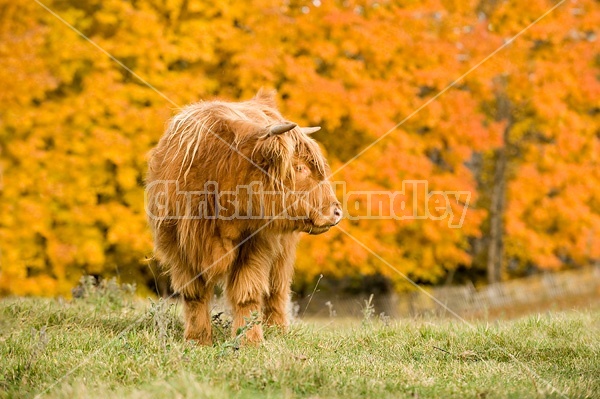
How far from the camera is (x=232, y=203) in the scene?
5.40m

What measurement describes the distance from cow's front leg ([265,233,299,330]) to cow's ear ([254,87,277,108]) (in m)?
1.36

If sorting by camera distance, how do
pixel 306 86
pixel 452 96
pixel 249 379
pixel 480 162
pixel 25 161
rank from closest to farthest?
pixel 249 379, pixel 25 161, pixel 306 86, pixel 452 96, pixel 480 162

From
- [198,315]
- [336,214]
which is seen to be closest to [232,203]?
[336,214]

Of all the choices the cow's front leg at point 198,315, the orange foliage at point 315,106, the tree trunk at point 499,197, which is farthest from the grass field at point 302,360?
the tree trunk at point 499,197

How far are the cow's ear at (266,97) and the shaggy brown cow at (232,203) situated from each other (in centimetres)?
105

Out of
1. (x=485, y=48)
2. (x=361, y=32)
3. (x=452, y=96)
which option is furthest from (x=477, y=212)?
(x=361, y=32)

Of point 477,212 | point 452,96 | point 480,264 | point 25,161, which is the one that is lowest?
point 480,264

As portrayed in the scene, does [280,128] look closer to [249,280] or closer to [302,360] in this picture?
[249,280]

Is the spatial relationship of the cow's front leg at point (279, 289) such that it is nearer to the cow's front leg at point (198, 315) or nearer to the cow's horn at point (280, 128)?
the cow's front leg at point (198, 315)

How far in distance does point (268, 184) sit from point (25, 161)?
727 cm

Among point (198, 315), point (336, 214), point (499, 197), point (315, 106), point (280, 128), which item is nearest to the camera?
point (280, 128)

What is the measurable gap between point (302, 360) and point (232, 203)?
1533 millimetres

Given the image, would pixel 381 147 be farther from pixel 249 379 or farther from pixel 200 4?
pixel 249 379

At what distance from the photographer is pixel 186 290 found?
5676 millimetres
